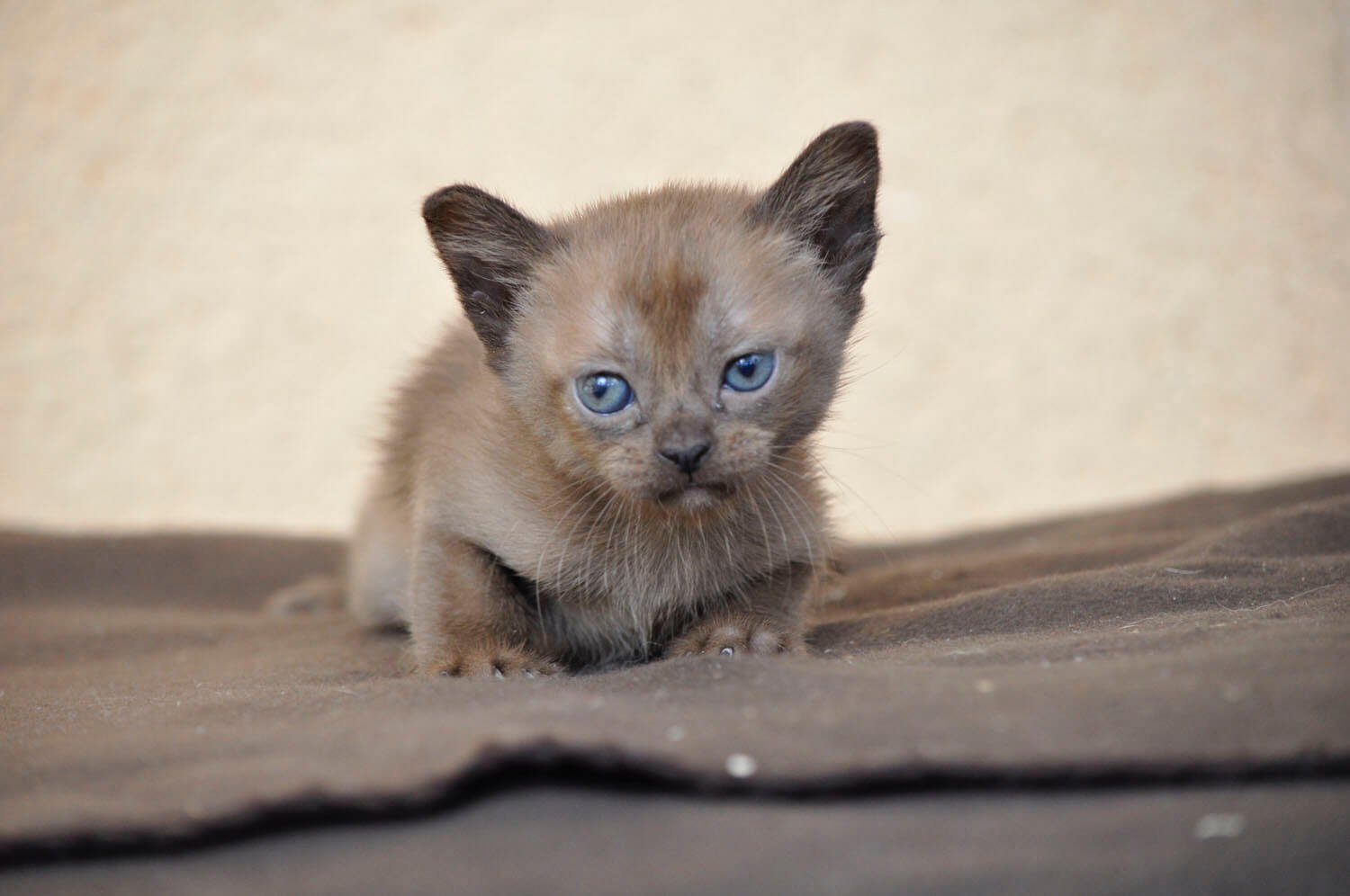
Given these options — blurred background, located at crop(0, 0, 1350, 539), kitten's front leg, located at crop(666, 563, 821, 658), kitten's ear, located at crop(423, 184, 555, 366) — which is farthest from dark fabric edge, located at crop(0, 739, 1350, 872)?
blurred background, located at crop(0, 0, 1350, 539)

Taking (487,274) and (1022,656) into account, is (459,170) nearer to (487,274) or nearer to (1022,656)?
(487,274)

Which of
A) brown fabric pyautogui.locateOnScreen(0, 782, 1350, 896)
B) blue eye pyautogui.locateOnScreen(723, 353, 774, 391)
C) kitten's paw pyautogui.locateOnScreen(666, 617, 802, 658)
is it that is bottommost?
kitten's paw pyautogui.locateOnScreen(666, 617, 802, 658)

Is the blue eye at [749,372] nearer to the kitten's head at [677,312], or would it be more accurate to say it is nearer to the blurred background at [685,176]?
the kitten's head at [677,312]

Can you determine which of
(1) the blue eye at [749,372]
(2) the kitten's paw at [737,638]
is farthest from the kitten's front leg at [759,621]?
→ (1) the blue eye at [749,372]

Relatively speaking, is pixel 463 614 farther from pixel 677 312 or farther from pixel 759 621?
pixel 677 312

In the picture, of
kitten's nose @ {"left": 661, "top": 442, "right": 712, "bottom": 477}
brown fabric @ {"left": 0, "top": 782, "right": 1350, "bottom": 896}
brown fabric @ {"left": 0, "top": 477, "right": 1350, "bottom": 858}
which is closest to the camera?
brown fabric @ {"left": 0, "top": 782, "right": 1350, "bottom": 896}

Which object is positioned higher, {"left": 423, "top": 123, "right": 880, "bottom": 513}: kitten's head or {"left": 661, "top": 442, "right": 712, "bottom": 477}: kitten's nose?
{"left": 423, "top": 123, "right": 880, "bottom": 513}: kitten's head

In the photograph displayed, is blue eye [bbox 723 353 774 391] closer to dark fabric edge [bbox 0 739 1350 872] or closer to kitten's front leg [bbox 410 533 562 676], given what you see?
kitten's front leg [bbox 410 533 562 676]
